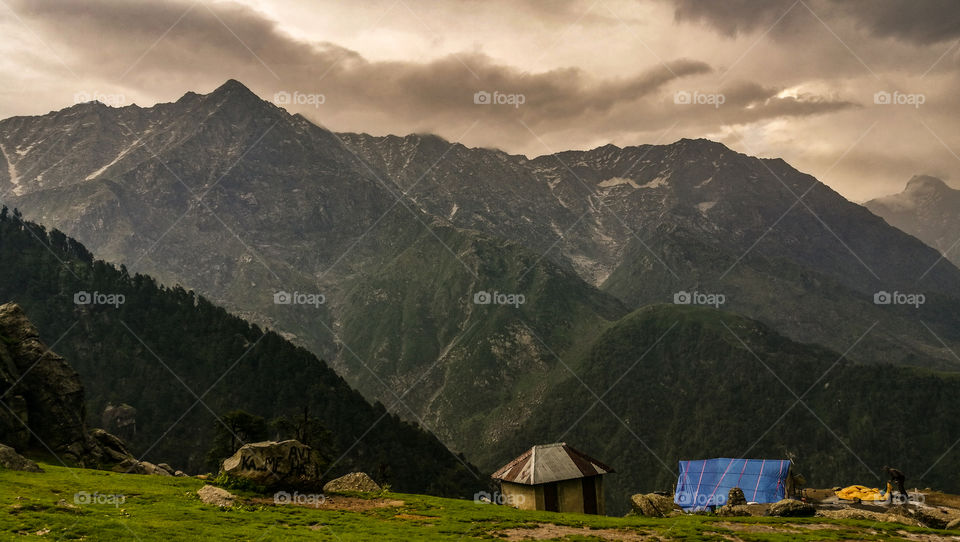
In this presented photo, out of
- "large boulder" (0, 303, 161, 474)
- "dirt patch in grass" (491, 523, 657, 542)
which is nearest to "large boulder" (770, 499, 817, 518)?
"dirt patch in grass" (491, 523, 657, 542)

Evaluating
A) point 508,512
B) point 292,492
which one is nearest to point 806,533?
point 508,512

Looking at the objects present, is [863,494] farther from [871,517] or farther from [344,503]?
[344,503]

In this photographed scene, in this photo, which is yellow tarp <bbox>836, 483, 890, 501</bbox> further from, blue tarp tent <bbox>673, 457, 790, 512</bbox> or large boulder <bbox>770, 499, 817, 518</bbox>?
large boulder <bbox>770, 499, 817, 518</bbox>

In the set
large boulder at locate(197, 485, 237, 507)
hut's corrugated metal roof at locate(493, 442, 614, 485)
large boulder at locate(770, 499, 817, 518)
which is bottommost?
large boulder at locate(770, 499, 817, 518)

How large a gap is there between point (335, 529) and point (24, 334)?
70.9 metres

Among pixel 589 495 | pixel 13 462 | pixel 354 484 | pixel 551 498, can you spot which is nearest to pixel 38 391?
pixel 13 462

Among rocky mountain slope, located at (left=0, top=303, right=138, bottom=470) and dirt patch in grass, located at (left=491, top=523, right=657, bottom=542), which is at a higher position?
rocky mountain slope, located at (left=0, top=303, right=138, bottom=470)

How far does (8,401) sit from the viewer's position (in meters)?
70.6

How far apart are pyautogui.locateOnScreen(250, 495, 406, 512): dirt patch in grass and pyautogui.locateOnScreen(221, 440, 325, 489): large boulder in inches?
77.8

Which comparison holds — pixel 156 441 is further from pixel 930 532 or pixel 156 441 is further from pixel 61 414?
pixel 930 532

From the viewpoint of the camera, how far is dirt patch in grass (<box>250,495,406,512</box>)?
154 ft

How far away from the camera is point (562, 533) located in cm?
4297

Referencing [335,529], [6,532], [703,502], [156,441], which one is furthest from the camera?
[156,441]

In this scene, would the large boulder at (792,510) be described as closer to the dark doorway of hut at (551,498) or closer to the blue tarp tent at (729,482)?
the blue tarp tent at (729,482)
